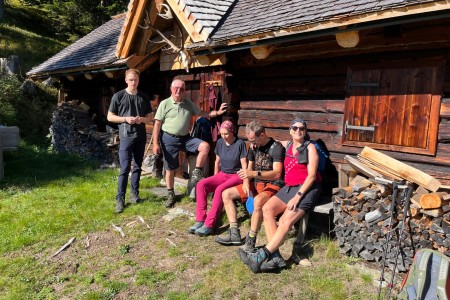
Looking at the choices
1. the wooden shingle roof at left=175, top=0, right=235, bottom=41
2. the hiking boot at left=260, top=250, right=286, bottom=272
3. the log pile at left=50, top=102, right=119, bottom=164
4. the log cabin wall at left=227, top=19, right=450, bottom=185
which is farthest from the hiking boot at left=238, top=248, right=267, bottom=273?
the log pile at left=50, top=102, right=119, bottom=164

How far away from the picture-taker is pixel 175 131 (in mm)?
5816

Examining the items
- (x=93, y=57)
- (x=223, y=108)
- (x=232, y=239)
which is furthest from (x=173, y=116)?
(x=93, y=57)

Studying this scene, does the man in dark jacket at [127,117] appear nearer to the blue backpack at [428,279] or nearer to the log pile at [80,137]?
the log pile at [80,137]

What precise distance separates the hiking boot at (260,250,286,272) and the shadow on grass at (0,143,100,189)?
521 centimetres

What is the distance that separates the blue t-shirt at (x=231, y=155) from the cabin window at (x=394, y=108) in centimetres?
138

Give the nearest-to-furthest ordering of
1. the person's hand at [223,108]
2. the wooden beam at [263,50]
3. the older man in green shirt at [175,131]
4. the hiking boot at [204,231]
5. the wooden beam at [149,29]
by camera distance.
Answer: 1. the hiking boot at [204,231]
2. the wooden beam at [263,50]
3. the older man in green shirt at [175,131]
4. the person's hand at [223,108]
5. the wooden beam at [149,29]

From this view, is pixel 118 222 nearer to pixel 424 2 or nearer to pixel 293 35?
pixel 293 35

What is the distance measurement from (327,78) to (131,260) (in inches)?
137

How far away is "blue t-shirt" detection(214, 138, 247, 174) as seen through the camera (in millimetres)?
5188

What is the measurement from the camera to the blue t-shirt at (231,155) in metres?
5.19

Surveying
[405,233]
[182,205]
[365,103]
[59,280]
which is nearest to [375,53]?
[365,103]

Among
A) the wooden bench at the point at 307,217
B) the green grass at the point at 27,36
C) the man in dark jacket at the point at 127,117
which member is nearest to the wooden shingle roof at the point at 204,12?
the man in dark jacket at the point at 127,117

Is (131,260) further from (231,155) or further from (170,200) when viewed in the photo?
(231,155)

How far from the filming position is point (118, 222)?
551 centimetres
